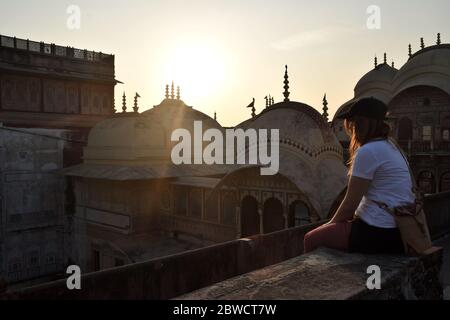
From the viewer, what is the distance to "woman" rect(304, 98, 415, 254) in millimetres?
3373

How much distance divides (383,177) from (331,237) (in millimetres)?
684

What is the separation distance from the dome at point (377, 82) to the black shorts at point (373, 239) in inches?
1144

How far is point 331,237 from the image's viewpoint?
11.8 feet

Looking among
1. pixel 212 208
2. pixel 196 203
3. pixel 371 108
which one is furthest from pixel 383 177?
pixel 196 203

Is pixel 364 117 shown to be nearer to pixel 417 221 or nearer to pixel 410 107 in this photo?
pixel 417 221

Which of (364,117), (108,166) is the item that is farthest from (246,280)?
(108,166)

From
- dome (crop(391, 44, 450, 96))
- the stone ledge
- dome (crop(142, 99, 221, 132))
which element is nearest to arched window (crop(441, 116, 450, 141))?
dome (crop(391, 44, 450, 96))

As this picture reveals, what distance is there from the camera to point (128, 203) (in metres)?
17.2

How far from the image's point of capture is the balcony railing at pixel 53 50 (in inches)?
1069

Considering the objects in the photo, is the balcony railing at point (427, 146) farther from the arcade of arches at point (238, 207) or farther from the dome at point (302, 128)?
the dome at point (302, 128)

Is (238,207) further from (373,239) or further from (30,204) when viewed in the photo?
(30,204)

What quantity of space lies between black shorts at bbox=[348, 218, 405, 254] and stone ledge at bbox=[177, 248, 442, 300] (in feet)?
0.32
